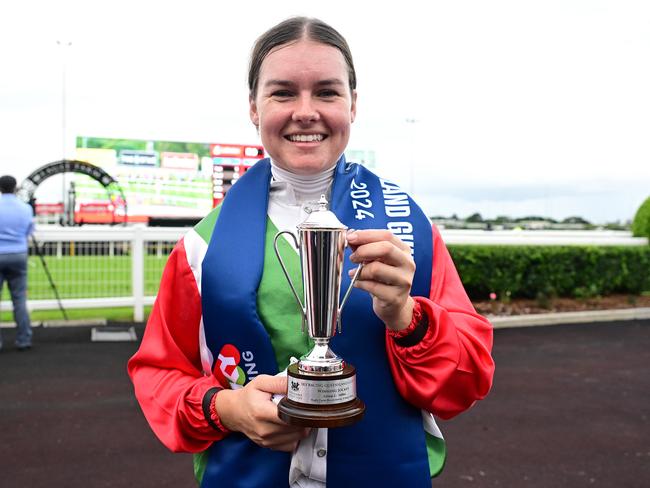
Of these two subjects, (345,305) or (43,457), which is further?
(43,457)

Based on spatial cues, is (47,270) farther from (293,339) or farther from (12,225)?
(293,339)

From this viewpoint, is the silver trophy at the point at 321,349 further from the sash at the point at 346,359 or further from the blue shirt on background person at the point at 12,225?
the blue shirt on background person at the point at 12,225

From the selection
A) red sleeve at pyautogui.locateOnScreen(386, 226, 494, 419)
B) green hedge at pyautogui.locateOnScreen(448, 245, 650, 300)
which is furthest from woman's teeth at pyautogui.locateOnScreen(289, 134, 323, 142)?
green hedge at pyautogui.locateOnScreen(448, 245, 650, 300)

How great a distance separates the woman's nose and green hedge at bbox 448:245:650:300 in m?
9.19

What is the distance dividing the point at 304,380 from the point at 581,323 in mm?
9972

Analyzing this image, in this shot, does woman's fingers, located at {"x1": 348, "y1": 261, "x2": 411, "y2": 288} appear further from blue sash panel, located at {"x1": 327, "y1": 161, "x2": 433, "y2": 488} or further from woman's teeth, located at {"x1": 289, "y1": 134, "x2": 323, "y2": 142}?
woman's teeth, located at {"x1": 289, "y1": 134, "x2": 323, "y2": 142}

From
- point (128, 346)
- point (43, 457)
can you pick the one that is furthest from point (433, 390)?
point (128, 346)

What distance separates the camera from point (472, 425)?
5328mm

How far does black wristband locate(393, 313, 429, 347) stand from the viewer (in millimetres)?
1263

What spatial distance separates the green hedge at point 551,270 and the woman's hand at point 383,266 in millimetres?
9286

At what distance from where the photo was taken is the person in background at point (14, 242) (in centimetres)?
738

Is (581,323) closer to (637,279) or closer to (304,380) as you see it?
(637,279)

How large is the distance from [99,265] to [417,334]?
31.1ft

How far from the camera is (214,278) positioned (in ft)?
4.52
